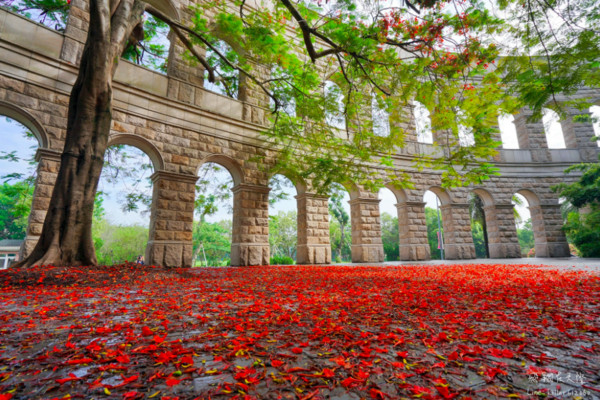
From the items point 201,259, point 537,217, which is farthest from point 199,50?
point 201,259

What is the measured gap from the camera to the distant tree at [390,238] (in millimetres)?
31734

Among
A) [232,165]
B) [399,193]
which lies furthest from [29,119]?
[399,193]

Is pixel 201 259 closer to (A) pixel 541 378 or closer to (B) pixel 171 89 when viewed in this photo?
(B) pixel 171 89

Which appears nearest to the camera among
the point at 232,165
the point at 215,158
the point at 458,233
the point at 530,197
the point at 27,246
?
the point at 27,246

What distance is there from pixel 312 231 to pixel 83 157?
23.2 feet

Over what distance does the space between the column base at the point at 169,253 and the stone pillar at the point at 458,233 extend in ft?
37.2

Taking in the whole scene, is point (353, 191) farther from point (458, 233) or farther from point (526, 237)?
point (526, 237)

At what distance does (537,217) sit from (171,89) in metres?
17.4

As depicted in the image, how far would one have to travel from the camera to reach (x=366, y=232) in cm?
1095

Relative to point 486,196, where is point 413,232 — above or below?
below

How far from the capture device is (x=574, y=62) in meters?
2.93

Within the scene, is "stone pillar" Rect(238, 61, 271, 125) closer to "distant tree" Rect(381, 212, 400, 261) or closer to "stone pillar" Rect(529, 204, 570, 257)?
"stone pillar" Rect(529, 204, 570, 257)

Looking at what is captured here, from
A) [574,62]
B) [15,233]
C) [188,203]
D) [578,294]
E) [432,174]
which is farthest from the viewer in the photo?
[15,233]

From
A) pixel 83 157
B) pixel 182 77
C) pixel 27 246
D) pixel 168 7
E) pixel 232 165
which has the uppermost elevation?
pixel 168 7
